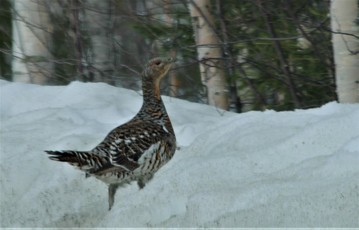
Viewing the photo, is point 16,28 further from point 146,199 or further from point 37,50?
point 146,199

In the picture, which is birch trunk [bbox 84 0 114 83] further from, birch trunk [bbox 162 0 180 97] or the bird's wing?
the bird's wing

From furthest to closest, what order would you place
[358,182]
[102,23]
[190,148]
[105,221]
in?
[102,23] < [190,148] < [105,221] < [358,182]

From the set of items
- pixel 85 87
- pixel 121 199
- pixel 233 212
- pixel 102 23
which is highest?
pixel 233 212

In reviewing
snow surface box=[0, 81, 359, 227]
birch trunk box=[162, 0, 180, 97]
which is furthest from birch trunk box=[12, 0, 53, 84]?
snow surface box=[0, 81, 359, 227]

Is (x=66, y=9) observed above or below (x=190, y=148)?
below

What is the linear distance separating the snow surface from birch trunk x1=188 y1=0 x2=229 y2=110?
0.79 meters

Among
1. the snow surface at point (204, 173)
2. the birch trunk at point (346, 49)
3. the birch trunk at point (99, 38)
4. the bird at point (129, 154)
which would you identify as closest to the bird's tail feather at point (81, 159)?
the bird at point (129, 154)

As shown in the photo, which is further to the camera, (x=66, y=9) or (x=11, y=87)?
(x=66, y=9)

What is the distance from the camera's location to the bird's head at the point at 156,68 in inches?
300

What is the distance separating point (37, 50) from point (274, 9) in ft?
11.4

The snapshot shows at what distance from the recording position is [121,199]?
22.7 feet

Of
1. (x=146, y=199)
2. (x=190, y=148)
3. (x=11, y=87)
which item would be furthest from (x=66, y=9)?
(x=146, y=199)

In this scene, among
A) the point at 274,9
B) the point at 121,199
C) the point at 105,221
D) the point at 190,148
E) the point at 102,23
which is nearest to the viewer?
the point at 105,221

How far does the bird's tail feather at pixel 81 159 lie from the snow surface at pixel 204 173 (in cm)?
31
